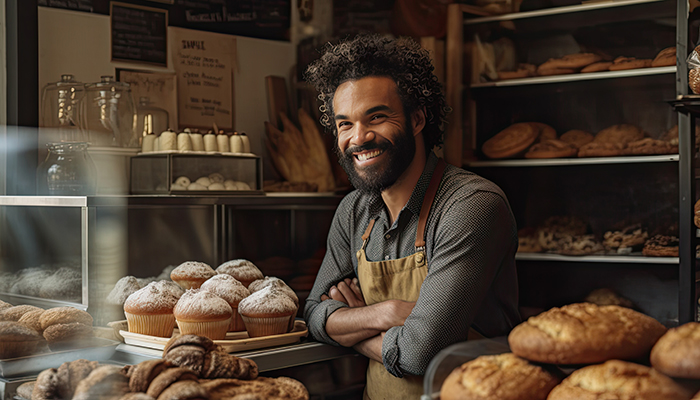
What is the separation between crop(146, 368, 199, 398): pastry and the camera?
92 centimetres

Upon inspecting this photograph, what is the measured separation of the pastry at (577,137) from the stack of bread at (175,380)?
2.57m

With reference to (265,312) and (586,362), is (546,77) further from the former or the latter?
(586,362)

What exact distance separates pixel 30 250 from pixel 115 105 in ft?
1.66

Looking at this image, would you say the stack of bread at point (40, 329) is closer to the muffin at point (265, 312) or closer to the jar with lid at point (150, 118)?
the muffin at point (265, 312)

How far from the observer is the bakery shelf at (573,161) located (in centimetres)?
300

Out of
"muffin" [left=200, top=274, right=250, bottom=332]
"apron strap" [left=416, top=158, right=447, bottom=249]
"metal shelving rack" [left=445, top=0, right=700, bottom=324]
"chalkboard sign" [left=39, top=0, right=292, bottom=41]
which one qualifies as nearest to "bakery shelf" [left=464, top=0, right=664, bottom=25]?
"metal shelving rack" [left=445, top=0, right=700, bottom=324]

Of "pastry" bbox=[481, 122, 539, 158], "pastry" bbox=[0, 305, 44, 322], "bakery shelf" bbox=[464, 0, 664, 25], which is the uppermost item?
"bakery shelf" bbox=[464, 0, 664, 25]

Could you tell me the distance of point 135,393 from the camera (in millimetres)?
924

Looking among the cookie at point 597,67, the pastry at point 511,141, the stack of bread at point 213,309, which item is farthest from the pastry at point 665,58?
the stack of bread at point 213,309

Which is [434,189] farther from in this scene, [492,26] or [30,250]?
[492,26]

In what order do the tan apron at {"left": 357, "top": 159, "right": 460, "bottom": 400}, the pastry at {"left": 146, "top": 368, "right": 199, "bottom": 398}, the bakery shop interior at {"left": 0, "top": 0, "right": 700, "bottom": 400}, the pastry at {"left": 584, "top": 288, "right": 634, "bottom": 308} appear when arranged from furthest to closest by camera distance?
1. the pastry at {"left": 584, "top": 288, "right": 634, "bottom": 308}
2. the tan apron at {"left": 357, "top": 159, "right": 460, "bottom": 400}
3. the bakery shop interior at {"left": 0, "top": 0, "right": 700, "bottom": 400}
4. the pastry at {"left": 146, "top": 368, "right": 199, "bottom": 398}

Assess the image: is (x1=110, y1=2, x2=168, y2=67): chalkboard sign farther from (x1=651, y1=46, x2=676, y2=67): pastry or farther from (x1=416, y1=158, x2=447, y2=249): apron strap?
(x1=651, y1=46, x2=676, y2=67): pastry

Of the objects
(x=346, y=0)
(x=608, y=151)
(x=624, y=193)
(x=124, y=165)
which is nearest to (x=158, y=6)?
(x=124, y=165)

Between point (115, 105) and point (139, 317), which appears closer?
point (139, 317)
